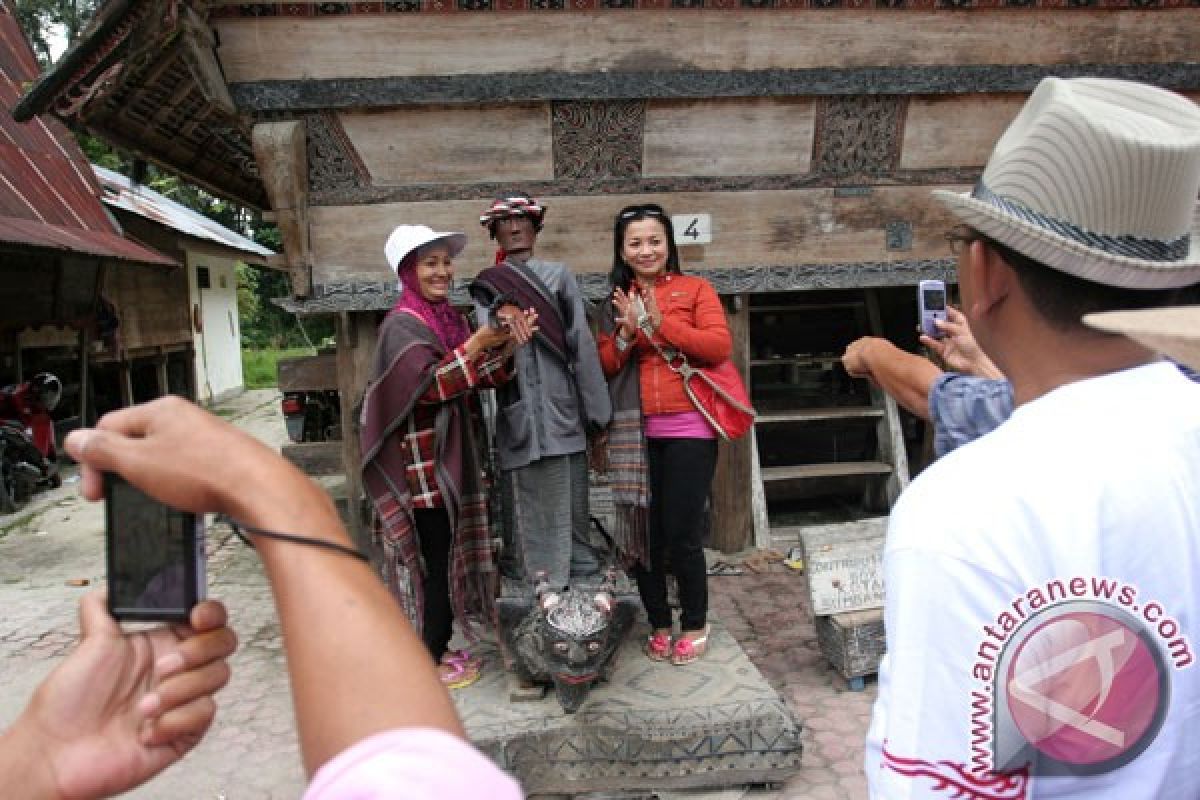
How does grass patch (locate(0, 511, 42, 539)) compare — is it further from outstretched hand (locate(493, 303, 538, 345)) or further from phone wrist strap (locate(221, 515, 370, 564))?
phone wrist strap (locate(221, 515, 370, 564))

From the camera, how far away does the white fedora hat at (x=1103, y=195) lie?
106 centimetres

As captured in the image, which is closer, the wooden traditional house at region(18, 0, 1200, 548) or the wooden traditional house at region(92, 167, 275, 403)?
the wooden traditional house at region(18, 0, 1200, 548)

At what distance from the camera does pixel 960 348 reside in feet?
6.85

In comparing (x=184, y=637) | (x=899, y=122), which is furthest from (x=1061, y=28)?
(x=184, y=637)

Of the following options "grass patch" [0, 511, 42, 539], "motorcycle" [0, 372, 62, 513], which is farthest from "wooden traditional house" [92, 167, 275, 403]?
"grass patch" [0, 511, 42, 539]

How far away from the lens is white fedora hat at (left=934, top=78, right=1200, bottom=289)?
3.47 ft

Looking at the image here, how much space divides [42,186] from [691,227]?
26.3ft

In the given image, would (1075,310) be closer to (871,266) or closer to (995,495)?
(995,495)

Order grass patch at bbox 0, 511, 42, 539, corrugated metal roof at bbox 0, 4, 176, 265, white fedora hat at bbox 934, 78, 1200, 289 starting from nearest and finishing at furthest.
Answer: white fedora hat at bbox 934, 78, 1200, 289 → grass patch at bbox 0, 511, 42, 539 → corrugated metal roof at bbox 0, 4, 176, 265

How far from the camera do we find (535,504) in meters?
3.70

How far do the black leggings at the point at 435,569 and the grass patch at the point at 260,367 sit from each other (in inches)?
691

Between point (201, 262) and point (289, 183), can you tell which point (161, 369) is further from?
point (289, 183)

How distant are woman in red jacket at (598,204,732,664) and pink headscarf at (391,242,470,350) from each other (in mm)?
656

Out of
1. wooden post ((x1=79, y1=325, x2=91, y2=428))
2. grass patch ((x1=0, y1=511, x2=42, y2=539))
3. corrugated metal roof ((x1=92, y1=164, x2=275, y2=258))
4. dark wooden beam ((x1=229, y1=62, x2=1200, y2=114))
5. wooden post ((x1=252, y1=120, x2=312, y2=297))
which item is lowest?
grass patch ((x1=0, y1=511, x2=42, y2=539))
